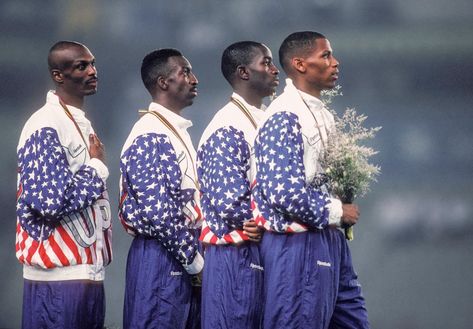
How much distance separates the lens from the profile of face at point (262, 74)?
5.09 meters

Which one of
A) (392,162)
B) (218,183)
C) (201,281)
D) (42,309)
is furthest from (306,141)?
(392,162)

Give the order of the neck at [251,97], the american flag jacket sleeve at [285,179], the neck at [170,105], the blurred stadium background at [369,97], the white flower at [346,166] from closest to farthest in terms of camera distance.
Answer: the american flag jacket sleeve at [285,179], the white flower at [346,166], the neck at [251,97], the neck at [170,105], the blurred stadium background at [369,97]

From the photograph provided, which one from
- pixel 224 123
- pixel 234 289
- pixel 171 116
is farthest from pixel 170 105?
pixel 234 289

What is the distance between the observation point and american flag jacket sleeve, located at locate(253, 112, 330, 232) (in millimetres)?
4270

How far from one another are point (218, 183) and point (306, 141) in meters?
0.48

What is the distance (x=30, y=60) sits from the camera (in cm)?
681

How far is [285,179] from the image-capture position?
4.28m

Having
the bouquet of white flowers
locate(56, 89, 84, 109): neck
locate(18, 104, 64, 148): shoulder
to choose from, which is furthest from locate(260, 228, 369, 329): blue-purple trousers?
locate(56, 89, 84, 109): neck

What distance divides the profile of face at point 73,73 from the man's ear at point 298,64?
1056mm

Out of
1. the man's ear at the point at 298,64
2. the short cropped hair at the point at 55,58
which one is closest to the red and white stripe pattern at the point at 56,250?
the short cropped hair at the point at 55,58

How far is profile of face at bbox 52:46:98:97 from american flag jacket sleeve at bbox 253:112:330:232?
107 cm

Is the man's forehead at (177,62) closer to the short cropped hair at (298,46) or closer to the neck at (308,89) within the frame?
the short cropped hair at (298,46)

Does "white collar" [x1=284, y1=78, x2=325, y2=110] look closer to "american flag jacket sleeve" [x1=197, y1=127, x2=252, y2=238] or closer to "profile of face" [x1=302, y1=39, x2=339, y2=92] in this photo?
"profile of face" [x1=302, y1=39, x2=339, y2=92]

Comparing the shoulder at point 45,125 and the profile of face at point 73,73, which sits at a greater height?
the profile of face at point 73,73
